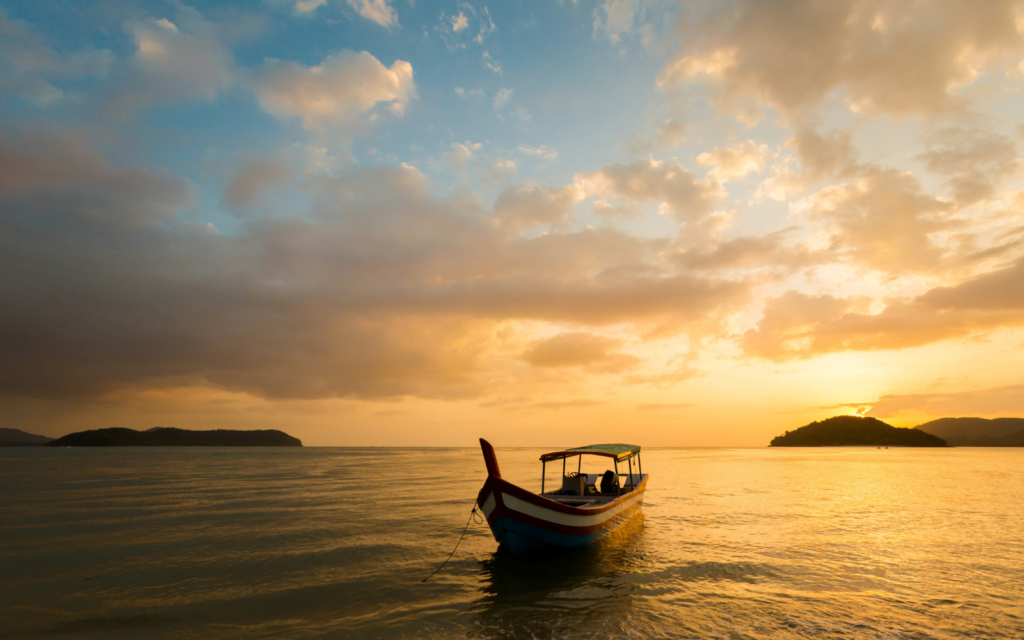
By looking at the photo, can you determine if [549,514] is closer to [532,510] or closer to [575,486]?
[532,510]

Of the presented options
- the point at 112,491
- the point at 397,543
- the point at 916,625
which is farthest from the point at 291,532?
the point at 112,491

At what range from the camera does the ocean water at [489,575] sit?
38.3 feet

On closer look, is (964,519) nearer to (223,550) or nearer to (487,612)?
(487,612)

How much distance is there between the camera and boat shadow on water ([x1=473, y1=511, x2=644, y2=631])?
12.4 m

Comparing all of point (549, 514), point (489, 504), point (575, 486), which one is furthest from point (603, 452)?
point (489, 504)

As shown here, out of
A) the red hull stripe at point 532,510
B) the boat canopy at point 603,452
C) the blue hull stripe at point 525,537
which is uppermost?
the boat canopy at point 603,452

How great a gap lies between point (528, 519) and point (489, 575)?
224 cm

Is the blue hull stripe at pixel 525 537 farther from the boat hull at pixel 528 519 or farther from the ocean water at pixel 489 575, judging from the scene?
the ocean water at pixel 489 575

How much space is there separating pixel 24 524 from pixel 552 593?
29.5m

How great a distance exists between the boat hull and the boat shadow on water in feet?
2.46

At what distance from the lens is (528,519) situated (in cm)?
1652

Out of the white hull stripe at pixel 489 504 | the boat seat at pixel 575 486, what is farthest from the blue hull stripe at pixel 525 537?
the boat seat at pixel 575 486

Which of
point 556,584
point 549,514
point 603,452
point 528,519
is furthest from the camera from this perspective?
point 603,452

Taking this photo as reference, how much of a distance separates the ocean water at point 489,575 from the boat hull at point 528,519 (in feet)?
2.75
